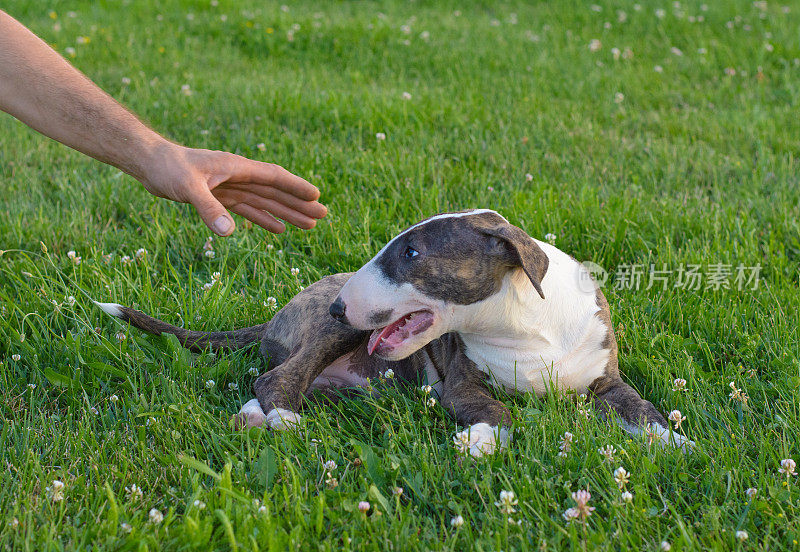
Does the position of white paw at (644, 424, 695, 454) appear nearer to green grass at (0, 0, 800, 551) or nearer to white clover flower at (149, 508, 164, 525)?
green grass at (0, 0, 800, 551)

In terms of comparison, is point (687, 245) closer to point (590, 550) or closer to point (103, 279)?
point (590, 550)

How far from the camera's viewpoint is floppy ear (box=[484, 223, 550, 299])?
2688 mm

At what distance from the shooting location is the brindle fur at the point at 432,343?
2.82m

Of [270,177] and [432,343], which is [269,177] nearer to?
[270,177]

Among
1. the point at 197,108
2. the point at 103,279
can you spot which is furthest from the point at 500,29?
the point at 103,279

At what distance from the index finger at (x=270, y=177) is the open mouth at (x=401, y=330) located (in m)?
0.70

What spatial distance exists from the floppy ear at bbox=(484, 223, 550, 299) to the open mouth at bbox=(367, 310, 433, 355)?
0.36 metres

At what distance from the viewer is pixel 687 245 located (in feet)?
13.7

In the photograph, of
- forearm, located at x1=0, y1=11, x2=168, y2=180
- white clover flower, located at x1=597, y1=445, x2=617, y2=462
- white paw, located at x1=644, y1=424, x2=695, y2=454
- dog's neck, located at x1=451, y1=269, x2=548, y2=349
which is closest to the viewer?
white clover flower, located at x1=597, y1=445, x2=617, y2=462

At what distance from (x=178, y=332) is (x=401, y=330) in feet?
3.41

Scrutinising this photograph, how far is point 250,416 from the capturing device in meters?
2.95

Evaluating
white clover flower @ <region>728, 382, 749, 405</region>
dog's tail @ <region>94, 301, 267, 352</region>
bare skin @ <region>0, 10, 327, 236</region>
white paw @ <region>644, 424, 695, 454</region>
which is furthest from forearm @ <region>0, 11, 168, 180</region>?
white clover flower @ <region>728, 382, 749, 405</region>

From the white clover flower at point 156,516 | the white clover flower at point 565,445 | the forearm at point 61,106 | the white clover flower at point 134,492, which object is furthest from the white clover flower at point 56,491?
the white clover flower at point 565,445

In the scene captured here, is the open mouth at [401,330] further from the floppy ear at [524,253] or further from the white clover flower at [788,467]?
the white clover flower at [788,467]
